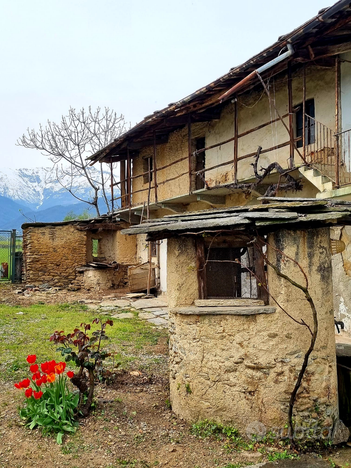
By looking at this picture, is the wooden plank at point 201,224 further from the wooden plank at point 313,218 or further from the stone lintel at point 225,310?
the stone lintel at point 225,310

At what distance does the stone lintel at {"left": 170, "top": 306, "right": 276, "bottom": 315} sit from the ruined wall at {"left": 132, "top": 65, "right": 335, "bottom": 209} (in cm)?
552

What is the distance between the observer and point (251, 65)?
25.7 feet

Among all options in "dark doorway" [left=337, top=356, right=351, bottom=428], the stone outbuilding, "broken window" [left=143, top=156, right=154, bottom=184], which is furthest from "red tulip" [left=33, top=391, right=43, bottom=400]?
"broken window" [left=143, top=156, right=154, bottom=184]

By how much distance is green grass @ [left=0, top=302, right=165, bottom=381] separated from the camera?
6.12 metres

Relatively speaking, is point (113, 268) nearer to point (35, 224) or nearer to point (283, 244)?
point (35, 224)

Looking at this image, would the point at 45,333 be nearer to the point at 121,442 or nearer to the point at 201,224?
the point at 121,442

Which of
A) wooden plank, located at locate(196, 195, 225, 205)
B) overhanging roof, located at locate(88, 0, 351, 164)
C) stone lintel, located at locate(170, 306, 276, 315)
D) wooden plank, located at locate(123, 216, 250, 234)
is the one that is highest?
overhanging roof, located at locate(88, 0, 351, 164)

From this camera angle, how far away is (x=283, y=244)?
3918 mm

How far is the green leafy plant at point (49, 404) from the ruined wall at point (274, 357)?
4.57 ft

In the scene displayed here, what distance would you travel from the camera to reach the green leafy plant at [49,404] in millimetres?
3738

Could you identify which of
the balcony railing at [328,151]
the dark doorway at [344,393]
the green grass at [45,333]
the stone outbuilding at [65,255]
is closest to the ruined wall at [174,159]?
the stone outbuilding at [65,255]

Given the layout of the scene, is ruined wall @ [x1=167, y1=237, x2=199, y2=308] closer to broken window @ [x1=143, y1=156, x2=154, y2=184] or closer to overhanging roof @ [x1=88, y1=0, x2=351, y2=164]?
overhanging roof @ [x1=88, y1=0, x2=351, y2=164]

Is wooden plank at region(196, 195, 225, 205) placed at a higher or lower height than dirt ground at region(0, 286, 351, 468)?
higher

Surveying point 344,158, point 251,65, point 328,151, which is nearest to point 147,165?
point 251,65
